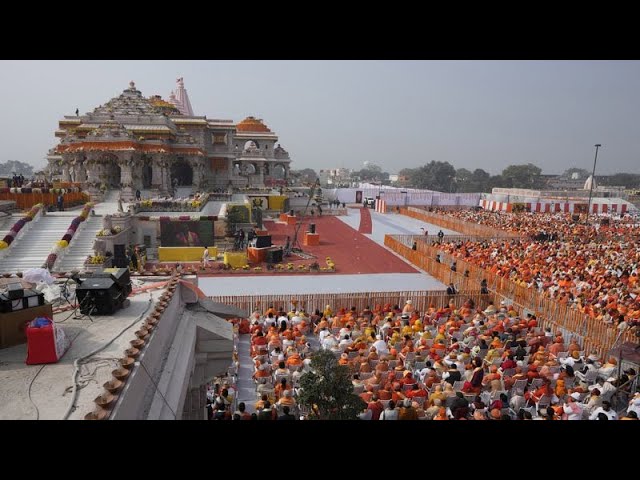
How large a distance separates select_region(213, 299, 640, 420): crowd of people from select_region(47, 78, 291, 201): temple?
21173 mm

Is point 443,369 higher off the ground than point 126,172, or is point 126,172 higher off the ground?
point 126,172

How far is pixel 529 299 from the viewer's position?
15.0m

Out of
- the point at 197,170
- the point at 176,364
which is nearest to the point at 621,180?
the point at 197,170

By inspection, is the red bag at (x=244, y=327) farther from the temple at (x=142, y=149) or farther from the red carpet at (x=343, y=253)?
the temple at (x=142, y=149)

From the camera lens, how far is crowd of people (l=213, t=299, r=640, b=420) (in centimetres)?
820

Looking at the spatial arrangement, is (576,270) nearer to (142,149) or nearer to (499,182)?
(142,149)

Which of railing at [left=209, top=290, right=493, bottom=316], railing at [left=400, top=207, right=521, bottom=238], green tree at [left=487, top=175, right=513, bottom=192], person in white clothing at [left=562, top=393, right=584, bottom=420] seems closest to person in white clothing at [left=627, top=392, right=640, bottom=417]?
person in white clothing at [left=562, top=393, right=584, bottom=420]

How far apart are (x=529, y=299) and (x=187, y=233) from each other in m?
16.7

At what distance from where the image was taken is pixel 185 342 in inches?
262

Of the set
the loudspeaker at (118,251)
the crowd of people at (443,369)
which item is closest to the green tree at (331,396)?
the crowd of people at (443,369)

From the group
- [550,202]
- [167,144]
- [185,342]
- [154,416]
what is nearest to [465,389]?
[185,342]

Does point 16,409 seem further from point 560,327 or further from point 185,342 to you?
point 560,327

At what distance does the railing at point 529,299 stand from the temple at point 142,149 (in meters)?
19.5
